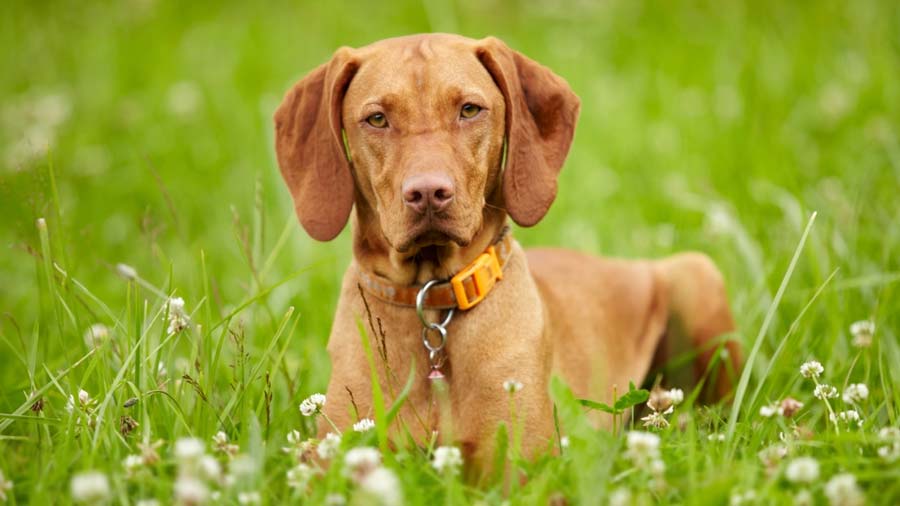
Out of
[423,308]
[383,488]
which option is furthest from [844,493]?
[423,308]

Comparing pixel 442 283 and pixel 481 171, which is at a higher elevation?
pixel 481 171

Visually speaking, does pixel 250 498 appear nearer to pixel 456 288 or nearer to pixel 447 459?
pixel 447 459

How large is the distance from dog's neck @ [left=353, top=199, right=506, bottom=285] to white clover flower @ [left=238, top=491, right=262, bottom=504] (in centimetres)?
109

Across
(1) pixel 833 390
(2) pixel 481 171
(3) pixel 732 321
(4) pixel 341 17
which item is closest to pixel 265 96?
(4) pixel 341 17

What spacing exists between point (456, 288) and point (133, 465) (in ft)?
3.91

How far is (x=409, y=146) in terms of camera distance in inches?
126

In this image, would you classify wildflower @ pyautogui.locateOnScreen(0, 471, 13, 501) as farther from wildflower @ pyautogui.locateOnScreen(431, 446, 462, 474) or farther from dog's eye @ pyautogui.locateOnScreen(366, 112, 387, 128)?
dog's eye @ pyautogui.locateOnScreen(366, 112, 387, 128)

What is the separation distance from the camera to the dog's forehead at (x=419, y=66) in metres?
3.29

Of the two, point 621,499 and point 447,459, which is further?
point 447,459

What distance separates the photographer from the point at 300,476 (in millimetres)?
2656

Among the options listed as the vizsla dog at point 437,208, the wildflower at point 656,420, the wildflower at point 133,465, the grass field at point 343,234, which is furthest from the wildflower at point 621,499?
the wildflower at point 133,465

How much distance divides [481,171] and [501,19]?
7389 mm

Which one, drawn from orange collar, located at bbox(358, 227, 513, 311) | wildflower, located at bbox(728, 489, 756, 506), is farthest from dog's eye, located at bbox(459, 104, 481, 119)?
wildflower, located at bbox(728, 489, 756, 506)

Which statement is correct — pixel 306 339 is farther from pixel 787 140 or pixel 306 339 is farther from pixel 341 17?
pixel 341 17
